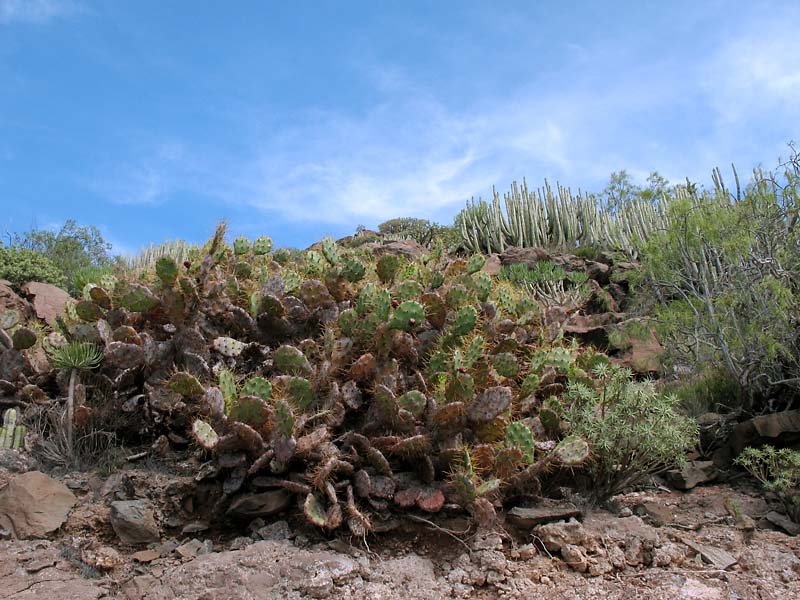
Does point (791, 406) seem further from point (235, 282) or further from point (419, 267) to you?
point (235, 282)

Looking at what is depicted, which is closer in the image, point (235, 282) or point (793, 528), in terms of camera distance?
point (793, 528)

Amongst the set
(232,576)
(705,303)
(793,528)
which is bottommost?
(793,528)

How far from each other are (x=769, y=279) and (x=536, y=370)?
2481mm

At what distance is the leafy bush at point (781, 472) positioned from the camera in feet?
18.7

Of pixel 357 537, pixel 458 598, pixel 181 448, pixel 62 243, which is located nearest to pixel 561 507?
pixel 458 598

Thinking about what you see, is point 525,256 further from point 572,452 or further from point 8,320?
point 8,320

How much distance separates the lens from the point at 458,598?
4410 mm

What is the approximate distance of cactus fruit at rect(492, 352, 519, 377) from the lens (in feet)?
19.2

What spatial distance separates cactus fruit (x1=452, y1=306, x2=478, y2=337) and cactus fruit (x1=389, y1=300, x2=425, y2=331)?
49 centimetres

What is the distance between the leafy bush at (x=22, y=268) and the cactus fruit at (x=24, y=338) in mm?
6165

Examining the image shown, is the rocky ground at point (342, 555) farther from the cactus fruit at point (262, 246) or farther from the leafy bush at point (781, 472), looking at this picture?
the cactus fruit at point (262, 246)

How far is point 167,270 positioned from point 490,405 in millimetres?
2855

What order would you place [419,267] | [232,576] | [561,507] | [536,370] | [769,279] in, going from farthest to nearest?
[419,267] < [769,279] < [536,370] < [561,507] < [232,576]

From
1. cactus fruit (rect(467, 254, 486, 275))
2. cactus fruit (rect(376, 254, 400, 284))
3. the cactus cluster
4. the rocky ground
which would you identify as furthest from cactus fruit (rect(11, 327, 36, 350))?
cactus fruit (rect(467, 254, 486, 275))
